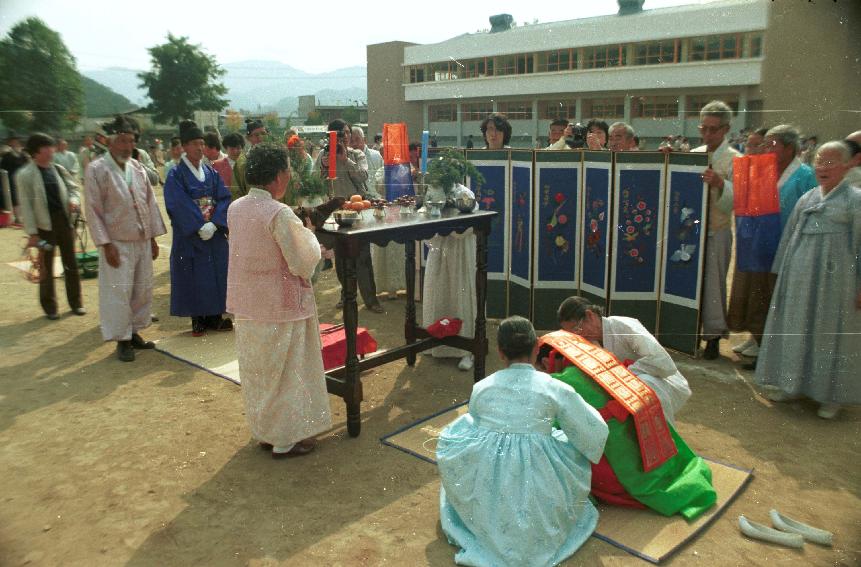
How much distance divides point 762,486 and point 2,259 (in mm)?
9739

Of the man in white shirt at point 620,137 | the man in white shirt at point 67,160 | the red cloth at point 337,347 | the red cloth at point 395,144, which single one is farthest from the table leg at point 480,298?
the man in white shirt at point 67,160

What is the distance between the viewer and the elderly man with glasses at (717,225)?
518 centimetres

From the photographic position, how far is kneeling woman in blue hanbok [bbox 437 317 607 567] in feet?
8.70

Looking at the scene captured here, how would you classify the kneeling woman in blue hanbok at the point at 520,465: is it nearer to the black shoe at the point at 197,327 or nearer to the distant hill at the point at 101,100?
the distant hill at the point at 101,100

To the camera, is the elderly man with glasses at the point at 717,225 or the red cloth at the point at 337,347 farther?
the elderly man with glasses at the point at 717,225

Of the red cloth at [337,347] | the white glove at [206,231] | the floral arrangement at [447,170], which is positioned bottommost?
the red cloth at [337,347]

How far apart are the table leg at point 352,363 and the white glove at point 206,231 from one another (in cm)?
234

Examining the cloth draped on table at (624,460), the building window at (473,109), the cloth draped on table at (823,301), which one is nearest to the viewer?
the cloth draped on table at (624,460)

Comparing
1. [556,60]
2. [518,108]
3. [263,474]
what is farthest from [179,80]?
[518,108]

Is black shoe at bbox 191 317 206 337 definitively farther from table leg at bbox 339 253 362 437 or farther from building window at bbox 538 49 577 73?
building window at bbox 538 49 577 73

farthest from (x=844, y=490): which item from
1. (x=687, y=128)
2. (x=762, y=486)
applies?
(x=687, y=128)

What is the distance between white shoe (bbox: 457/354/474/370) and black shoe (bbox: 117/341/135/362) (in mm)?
2687

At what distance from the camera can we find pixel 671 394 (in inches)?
131

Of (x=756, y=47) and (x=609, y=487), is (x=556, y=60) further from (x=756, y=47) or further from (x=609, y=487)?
(x=609, y=487)
